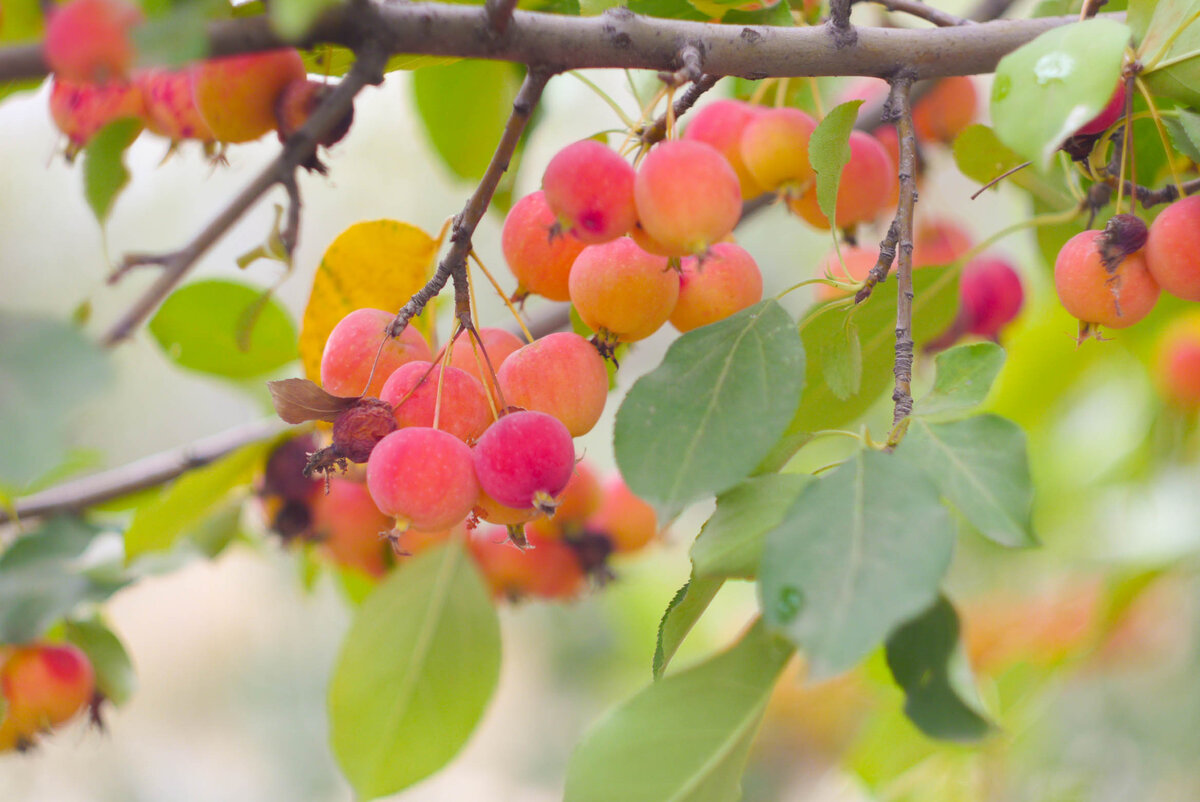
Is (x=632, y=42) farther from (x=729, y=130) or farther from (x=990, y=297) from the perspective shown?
(x=990, y=297)

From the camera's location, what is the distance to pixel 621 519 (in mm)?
906

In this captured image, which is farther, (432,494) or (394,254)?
(394,254)

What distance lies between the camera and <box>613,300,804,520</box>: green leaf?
0.34 m

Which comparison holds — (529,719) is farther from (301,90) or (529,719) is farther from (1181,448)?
(301,90)

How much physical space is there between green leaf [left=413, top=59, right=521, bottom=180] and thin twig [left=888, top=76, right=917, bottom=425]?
1.16 feet

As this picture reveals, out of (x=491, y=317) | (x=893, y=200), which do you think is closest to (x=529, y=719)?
(x=491, y=317)

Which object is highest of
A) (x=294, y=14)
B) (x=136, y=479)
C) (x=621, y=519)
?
(x=294, y=14)

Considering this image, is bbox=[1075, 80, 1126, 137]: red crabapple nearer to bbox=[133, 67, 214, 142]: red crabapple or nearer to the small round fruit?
the small round fruit

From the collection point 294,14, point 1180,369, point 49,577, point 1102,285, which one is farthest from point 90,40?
point 1180,369

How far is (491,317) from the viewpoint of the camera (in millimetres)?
2699

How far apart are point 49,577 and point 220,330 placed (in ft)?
0.79

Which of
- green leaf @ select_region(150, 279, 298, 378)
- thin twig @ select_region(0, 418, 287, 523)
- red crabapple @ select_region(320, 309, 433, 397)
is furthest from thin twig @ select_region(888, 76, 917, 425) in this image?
thin twig @ select_region(0, 418, 287, 523)

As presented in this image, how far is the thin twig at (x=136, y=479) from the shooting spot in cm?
81

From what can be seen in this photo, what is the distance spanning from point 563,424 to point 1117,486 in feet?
2.84
